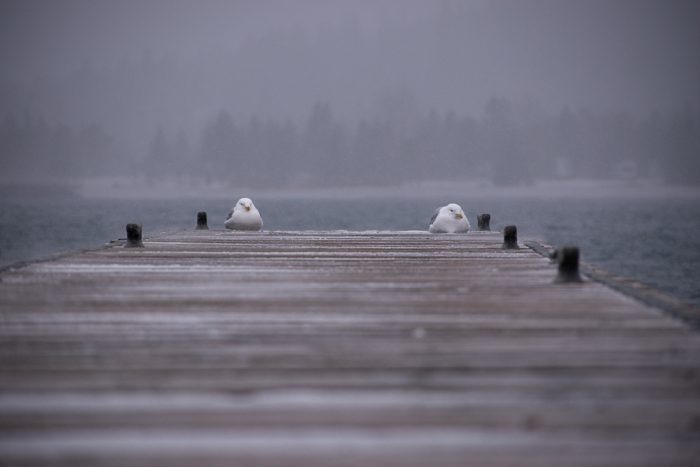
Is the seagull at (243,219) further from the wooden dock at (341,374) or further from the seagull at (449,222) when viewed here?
the wooden dock at (341,374)

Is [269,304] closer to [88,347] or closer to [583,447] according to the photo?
[88,347]

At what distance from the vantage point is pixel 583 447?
3322mm

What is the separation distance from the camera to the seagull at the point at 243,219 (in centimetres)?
1549

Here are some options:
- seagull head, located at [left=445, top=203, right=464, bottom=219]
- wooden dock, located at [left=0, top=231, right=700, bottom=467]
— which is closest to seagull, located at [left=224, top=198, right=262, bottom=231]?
seagull head, located at [left=445, top=203, right=464, bottom=219]

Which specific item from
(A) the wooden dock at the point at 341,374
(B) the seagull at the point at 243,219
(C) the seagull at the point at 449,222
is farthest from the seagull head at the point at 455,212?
(A) the wooden dock at the point at 341,374

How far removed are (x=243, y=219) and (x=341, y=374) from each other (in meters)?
11.5

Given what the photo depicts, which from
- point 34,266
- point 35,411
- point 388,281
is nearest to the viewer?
point 35,411

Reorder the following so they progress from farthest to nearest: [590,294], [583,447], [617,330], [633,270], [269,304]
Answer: [633,270] < [590,294] < [269,304] < [617,330] < [583,447]

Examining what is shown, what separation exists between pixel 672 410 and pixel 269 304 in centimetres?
319

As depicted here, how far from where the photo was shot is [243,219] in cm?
1554

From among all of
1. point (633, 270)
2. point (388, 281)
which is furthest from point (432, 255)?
point (633, 270)

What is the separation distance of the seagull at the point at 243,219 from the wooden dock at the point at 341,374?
7.95 metres

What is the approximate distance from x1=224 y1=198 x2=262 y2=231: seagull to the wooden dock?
7952 millimetres

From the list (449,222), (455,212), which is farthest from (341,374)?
(455,212)
